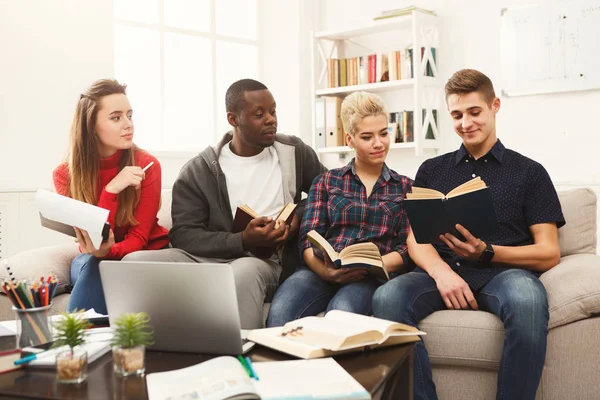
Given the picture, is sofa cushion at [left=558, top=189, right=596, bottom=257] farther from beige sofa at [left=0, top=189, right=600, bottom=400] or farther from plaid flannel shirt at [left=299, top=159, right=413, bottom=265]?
Result: plaid flannel shirt at [left=299, top=159, right=413, bottom=265]

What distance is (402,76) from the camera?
13.8ft

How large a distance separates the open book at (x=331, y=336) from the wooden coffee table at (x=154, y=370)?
20 millimetres

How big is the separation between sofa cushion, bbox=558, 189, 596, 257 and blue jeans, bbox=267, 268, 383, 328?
0.66m

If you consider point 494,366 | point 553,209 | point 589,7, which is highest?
point 589,7

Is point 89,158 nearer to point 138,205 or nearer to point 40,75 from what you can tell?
point 138,205

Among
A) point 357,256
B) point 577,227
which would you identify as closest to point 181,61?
point 357,256

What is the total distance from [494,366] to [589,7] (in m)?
2.53

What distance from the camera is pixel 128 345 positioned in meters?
1.18

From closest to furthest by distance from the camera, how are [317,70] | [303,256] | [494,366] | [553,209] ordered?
[494,366] < [553,209] < [303,256] < [317,70]

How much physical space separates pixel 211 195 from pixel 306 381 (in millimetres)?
1481

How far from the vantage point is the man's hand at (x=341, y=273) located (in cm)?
214

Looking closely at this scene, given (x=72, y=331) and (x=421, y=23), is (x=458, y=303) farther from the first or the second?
(x=421, y=23)

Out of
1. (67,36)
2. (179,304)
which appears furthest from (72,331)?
(67,36)

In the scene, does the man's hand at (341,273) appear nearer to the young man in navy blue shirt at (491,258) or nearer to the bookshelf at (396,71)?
the young man in navy blue shirt at (491,258)
